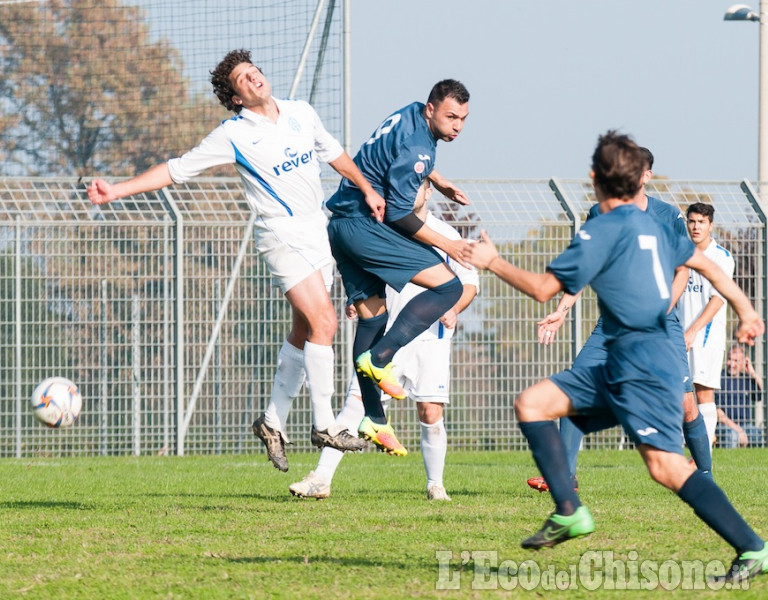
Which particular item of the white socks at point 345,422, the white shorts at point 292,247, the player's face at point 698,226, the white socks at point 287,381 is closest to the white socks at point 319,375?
the white socks at point 287,381

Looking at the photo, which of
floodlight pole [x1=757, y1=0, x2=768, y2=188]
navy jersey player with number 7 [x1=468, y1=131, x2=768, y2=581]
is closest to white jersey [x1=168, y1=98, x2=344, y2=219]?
navy jersey player with number 7 [x1=468, y1=131, x2=768, y2=581]

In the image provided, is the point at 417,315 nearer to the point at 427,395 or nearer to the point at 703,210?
the point at 427,395

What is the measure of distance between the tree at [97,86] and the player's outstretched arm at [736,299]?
16.6 meters

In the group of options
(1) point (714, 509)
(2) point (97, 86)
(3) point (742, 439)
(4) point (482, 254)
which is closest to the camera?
(1) point (714, 509)

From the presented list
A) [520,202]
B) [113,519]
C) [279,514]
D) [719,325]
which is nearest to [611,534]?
[279,514]

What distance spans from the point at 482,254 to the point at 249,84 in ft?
9.73

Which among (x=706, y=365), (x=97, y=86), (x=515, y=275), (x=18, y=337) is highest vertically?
(x=97, y=86)

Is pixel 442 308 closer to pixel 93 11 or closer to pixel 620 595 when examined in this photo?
pixel 620 595

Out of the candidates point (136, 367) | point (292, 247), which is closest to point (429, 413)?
point (292, 247)

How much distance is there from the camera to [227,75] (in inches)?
308

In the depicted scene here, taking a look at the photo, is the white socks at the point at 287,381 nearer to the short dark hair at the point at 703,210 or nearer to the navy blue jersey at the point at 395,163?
the navy blue jersey at the point at 395,163

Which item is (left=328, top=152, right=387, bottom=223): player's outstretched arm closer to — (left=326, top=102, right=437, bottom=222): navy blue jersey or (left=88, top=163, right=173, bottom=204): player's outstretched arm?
(left=326, top=102, right=437, bottom=222): navy blue jersey

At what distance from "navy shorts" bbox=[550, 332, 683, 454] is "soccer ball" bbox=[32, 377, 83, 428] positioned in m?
5.42

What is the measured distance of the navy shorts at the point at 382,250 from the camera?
7.70m
